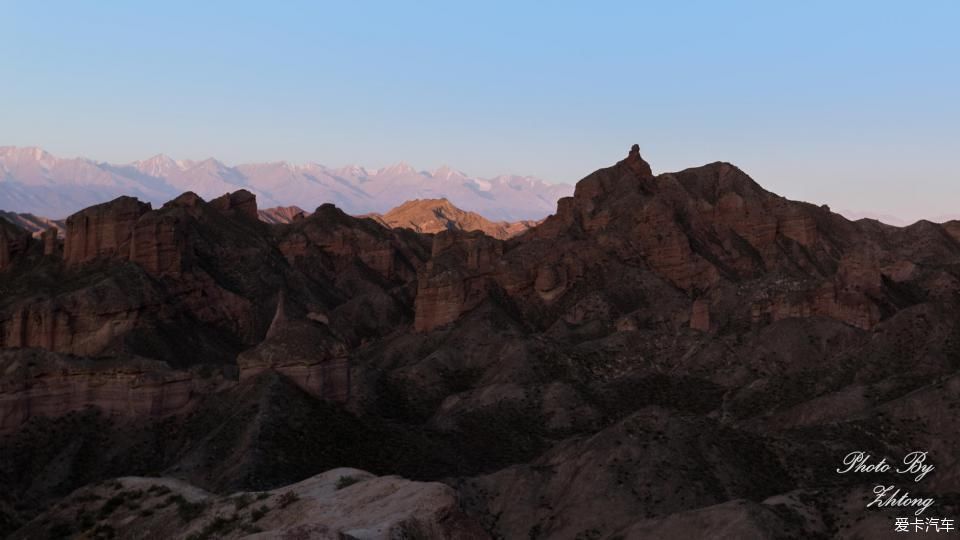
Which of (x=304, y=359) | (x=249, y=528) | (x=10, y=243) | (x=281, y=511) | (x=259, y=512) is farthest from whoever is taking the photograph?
(x=10, y=243)

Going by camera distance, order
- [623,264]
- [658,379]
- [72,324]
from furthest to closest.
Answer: [623,264]
[72,324]
[658,379]

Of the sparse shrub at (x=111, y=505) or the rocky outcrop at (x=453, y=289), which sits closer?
the sparse shrub at (x=111, y=505)

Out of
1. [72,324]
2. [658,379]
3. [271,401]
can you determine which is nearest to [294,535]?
[271,401]

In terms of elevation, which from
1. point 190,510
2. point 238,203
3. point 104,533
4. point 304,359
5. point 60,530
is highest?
point 238,203

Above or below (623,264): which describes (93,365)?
below

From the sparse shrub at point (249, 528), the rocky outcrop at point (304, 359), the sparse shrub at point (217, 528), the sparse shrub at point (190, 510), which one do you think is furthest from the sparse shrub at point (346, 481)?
the rocky outcrop at point (304, 359)

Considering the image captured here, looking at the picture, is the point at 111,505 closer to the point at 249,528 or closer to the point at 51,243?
the point at 249,528

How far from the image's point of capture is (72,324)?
93.1m

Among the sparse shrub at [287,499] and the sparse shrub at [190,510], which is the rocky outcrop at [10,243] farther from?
the sparse shrub at [287,499]

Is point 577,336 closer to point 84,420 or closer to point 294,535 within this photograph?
point 84,420

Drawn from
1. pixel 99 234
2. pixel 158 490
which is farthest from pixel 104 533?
pixel 99 234

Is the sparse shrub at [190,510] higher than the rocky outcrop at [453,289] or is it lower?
lower

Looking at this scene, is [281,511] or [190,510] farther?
[190,510]

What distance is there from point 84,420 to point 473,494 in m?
24.0
